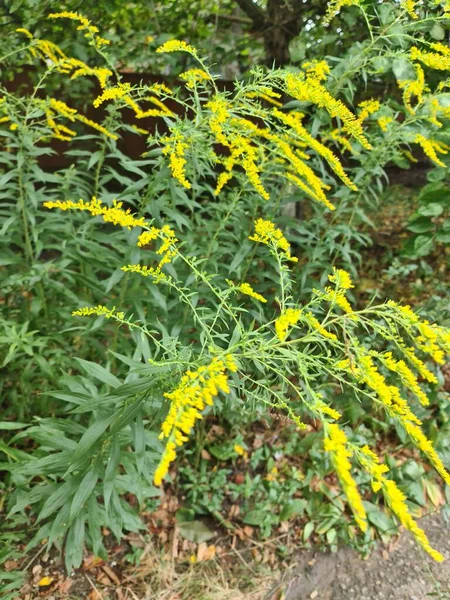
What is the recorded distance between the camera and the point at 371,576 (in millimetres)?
2699

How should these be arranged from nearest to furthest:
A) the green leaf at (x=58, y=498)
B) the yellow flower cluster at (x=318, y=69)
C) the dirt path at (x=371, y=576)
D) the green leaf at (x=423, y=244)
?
the green leaf at (x=58, y=498) → the yellow flower cluster at (x=318, y=69) → the dirt path at (x=371, y=576) → the green leaf at (x=423, y=244)

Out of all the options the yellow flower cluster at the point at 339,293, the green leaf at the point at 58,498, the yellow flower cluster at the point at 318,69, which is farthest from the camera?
the yellow flower cluster at the point at 318,69

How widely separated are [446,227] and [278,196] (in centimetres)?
133

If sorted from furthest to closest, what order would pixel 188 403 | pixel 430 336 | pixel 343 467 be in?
pixel 430 336, pixel 188 403, pixel 343 467

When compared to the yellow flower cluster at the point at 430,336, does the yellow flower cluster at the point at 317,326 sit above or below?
below

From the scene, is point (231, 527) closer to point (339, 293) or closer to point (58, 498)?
point (58, 498)

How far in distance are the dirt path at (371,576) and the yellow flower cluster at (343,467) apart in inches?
77.7

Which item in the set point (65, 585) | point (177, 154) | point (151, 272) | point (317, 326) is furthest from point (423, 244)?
point (65, 585)

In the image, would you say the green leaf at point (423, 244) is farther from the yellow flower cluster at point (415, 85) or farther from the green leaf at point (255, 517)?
the green leaf at point (255, 517)

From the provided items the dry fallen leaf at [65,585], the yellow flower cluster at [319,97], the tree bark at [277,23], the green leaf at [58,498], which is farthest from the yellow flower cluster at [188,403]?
the tree bark at [277,23]

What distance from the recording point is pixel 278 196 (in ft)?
8.45

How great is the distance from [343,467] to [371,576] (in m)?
2.26

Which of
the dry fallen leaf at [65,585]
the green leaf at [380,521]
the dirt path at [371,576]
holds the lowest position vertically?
the dry fallen leaf at [65,585]

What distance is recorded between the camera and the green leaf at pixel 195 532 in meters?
2.69
